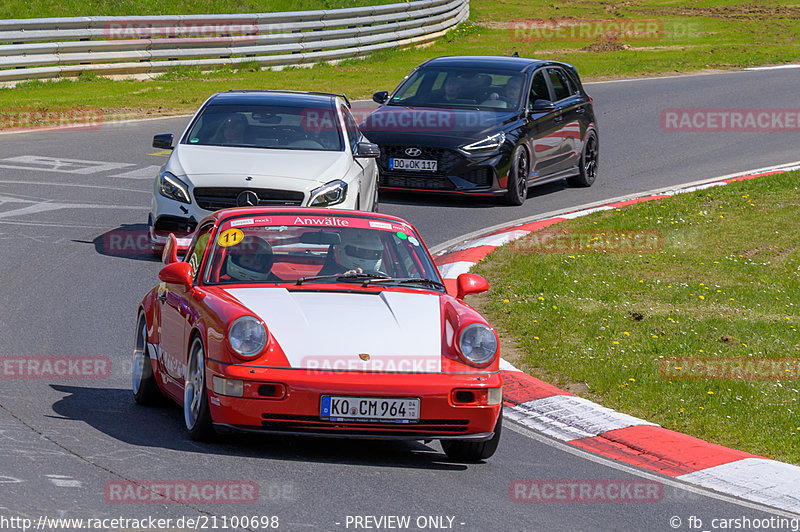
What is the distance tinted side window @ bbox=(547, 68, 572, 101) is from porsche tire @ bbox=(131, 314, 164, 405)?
1096 cm

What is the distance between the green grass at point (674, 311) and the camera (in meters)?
8.46

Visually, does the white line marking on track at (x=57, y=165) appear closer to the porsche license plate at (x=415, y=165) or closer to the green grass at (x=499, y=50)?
the porsche license plate at (x=415, y=165)

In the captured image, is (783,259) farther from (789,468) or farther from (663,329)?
(789,468)

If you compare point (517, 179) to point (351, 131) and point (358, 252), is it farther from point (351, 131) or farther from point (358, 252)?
point (358, 252)

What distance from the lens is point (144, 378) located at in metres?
8.05

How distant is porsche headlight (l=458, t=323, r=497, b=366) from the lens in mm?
7109

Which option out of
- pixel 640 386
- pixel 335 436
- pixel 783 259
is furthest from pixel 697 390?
Answer: pixel 783 259

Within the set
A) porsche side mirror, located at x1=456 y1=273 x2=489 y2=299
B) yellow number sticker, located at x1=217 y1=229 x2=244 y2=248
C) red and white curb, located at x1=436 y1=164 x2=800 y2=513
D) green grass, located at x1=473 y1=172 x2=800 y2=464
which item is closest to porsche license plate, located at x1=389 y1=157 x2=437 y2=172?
green grass, located at x1=473 y1=172 x2=800 y2=464

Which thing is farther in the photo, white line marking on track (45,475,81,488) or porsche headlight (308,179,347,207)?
porsche headlight (308,179,347,207)

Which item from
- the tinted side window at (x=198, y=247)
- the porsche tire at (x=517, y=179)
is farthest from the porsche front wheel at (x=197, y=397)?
the porsche tire at (x=517, y=179)

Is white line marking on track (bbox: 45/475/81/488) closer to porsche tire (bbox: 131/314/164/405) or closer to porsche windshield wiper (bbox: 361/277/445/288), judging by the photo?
porsche tire (bbox: 131/314/164/405)

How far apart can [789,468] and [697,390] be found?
1.50 meters

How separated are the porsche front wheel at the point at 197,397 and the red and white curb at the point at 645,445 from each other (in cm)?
210

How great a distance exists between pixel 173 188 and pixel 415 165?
424 cm
